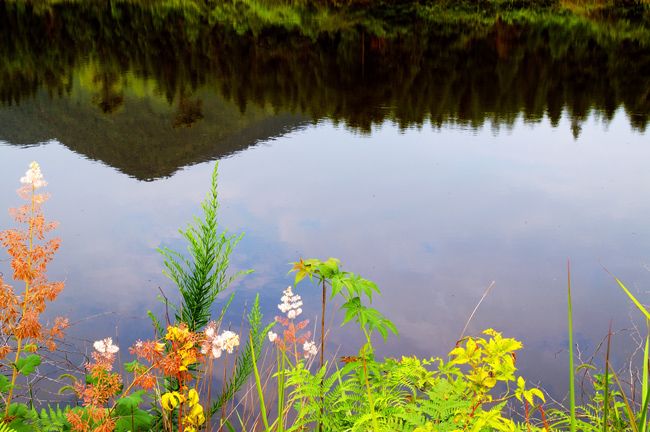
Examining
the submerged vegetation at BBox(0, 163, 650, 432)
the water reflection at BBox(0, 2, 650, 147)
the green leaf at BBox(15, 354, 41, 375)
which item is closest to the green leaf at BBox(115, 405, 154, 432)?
the submerged vegetation at BBox(0, 163, 650, 432)

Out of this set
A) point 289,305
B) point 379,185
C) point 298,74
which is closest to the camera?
point 289,305

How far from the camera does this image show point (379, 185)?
8633 millimetres

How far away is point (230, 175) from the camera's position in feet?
29.4

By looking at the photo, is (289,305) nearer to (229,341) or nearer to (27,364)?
(229,341)

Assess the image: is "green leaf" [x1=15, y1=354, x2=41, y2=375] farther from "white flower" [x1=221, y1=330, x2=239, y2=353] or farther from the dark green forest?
the dark green forest

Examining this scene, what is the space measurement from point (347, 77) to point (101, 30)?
23.0 metres

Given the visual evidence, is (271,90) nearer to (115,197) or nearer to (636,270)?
(115,197)

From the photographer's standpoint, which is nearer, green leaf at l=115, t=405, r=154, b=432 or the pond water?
green leaf at l=115, t=405, r=154, b=432

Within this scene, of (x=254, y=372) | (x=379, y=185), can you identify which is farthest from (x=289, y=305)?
(x=379, y=185)

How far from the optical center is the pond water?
5.00 metres

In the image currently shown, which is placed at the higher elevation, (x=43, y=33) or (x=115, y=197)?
(x=43, y=33)

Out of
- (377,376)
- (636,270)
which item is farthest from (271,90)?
(377,376)

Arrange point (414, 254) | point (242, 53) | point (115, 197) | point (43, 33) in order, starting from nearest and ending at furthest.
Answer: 1. point (414, 254)
2. point (115, 197)
3. point (242, 53)
4. point (43, 33)

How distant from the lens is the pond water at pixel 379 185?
4996 mm
